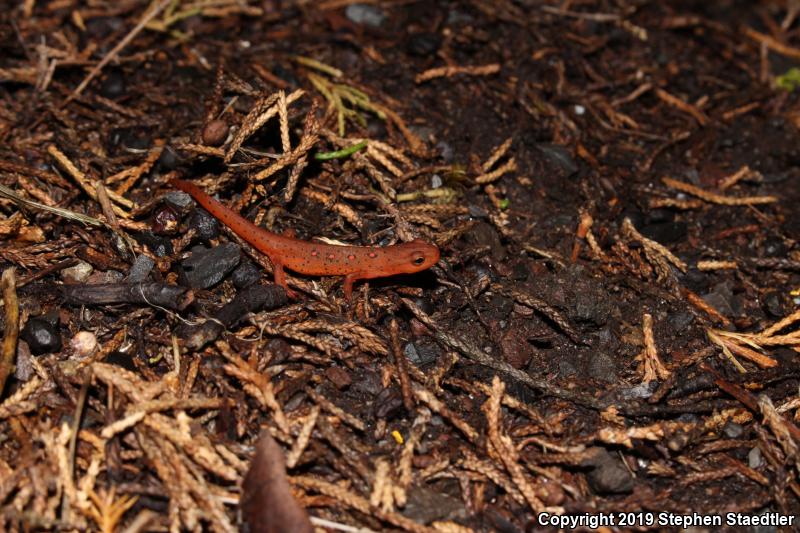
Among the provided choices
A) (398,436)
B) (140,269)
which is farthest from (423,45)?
(398,436)

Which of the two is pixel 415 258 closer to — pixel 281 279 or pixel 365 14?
pixel 281 279

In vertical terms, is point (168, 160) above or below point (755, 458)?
above

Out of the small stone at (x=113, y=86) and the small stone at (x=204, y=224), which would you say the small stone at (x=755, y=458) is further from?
the small stone at (x=113, y=86)

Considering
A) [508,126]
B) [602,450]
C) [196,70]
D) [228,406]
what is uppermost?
[196,70]

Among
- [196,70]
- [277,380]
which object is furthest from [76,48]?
[277,380]

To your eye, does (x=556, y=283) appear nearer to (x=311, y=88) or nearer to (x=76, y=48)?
(x=311, y=88)
